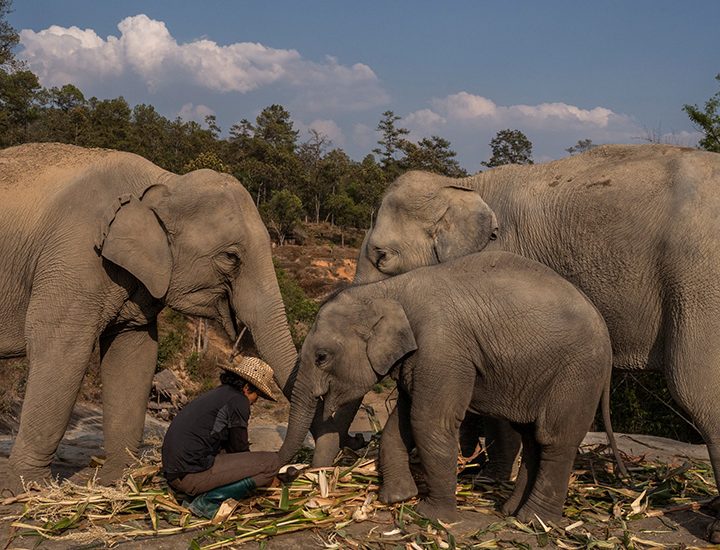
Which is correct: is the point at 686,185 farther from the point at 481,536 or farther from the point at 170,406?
the point at 170,406

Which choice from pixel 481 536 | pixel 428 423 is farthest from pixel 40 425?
pixel 481 536

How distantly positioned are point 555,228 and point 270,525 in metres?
2.97

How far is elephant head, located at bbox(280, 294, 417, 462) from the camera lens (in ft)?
16.9

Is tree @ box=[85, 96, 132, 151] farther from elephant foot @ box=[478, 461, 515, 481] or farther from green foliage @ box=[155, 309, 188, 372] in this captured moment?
elephant foot @ box=[478, 461, 515, 481]

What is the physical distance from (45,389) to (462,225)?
11.0 ft

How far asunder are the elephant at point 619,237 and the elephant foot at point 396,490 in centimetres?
119

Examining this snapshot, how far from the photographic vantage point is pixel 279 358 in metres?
5.98

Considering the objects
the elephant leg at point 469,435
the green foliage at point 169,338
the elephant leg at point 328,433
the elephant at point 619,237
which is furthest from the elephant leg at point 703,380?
the green foliage at point 169,338

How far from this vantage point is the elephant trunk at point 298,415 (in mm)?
5371

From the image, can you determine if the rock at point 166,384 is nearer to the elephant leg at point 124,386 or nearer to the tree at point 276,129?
the elephant leg at point 124,386

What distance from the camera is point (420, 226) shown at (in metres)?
6.59

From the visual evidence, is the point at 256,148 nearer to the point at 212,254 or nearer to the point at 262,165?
the point at 262,165

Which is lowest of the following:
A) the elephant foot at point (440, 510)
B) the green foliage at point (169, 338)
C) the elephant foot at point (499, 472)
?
the green foliage at point (169, 338)

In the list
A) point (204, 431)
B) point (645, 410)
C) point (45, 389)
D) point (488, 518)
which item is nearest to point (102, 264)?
point (45, 389)
